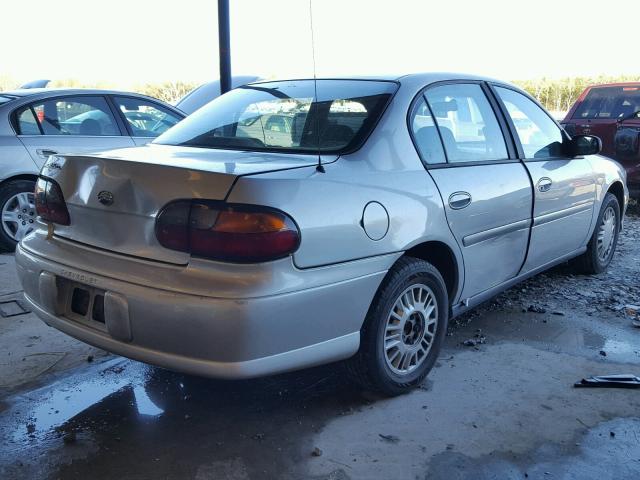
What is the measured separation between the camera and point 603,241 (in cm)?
495

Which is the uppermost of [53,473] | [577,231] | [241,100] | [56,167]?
[241,100]

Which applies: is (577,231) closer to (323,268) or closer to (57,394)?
(323,268)

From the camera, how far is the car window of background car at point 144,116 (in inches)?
241

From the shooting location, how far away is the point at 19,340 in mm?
3609

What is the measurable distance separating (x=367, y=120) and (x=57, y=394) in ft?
6.47

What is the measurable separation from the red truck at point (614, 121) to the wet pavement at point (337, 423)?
15.6 ft

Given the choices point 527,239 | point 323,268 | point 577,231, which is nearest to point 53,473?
point 323,268

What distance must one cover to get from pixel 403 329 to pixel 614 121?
6.41 metres

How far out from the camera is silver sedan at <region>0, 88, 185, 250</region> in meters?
5.45

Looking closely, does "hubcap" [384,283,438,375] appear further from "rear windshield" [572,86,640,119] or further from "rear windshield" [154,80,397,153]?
"rear windshield" [572,86,640,119]

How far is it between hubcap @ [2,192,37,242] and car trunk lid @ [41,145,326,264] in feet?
10.3

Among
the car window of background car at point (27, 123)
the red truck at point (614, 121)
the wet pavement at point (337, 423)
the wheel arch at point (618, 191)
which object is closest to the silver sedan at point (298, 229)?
the wet pavement at point (337, 423)

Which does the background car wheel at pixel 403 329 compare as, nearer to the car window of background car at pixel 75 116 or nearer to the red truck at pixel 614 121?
the car window of background car at pixel 75 116

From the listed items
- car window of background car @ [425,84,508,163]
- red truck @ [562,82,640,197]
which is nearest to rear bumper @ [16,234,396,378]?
car window of background car @ [425,84,508,163]
